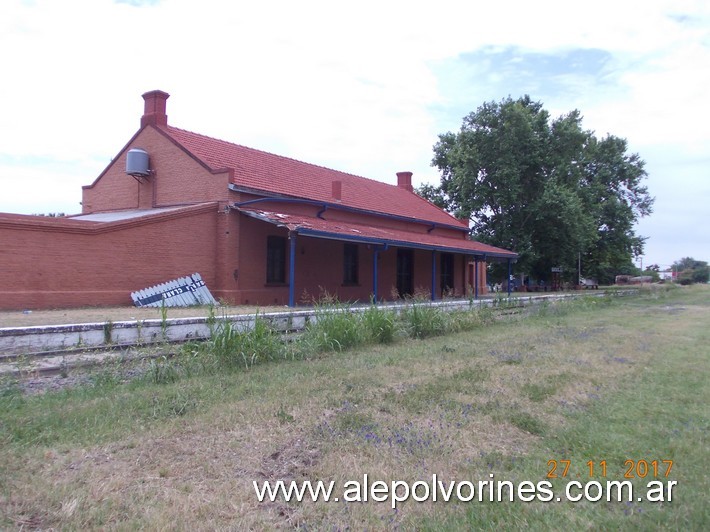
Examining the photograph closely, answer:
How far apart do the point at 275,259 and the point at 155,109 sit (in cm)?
669

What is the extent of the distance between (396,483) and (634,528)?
4.72ft

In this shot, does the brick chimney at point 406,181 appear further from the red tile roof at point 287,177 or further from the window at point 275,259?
the window at point 275,259

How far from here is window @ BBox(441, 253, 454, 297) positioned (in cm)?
2722

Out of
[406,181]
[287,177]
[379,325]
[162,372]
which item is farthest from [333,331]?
[406,181]

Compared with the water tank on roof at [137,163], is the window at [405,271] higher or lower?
lower

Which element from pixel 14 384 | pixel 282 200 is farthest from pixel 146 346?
pixel 282 200

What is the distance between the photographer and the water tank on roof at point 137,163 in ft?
58.8

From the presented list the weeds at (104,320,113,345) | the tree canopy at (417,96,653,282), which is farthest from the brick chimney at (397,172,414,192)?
the weeds at (104,320,113,345)

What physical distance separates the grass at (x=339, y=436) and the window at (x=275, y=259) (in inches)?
385

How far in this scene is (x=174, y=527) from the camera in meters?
2.98

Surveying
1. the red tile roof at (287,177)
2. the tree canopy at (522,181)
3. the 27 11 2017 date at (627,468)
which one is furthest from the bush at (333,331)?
the tree canopy at (522,181)

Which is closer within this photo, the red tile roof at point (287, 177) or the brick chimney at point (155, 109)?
the red tile roof at point (287, 177)

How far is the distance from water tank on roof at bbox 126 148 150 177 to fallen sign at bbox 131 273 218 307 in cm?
488

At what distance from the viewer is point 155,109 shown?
1845 centimetres
